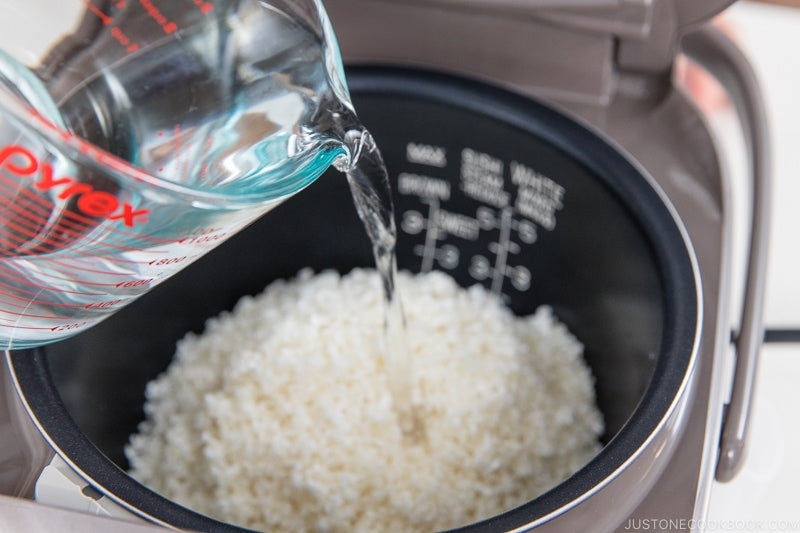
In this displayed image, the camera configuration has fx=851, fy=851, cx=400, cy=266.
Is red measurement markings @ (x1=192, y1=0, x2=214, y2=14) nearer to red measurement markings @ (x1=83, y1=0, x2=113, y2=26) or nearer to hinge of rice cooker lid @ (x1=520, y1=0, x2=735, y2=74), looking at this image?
red measurement markings @ (x1=83, y1=0, x2=113, y2=26)

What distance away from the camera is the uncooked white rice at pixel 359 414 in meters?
0.80

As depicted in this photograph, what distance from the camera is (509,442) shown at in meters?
0.84

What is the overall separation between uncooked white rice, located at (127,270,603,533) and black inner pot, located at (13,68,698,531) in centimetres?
3

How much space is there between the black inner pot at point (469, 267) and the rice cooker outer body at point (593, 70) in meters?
0.03

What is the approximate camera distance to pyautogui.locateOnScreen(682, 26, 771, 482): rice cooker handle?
67 centimetres

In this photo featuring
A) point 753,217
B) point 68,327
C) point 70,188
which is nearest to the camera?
point 70,188

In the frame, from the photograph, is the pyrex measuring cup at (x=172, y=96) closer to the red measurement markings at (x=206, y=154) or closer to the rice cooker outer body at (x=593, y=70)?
the red measurement markings at (x=206, y=154)

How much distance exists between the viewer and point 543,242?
2.97 ft

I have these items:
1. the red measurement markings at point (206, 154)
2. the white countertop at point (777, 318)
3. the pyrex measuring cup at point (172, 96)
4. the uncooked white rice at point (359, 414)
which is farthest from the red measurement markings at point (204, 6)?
the white countertop at point (777, 318)

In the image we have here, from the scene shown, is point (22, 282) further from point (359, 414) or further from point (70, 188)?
point (359, 414)

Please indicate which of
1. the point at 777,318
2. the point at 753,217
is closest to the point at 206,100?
the point at 753,217

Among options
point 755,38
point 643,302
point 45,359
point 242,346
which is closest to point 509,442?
point 643,302

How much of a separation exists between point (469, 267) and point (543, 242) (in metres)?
0.11

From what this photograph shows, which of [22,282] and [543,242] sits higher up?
[543,242]
